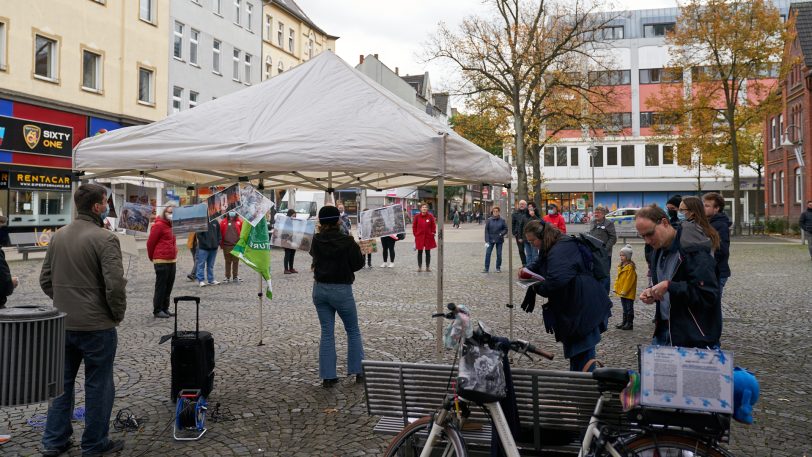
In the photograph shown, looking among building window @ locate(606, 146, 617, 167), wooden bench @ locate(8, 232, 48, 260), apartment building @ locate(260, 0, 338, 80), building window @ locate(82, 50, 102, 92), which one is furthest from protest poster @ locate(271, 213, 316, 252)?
building window @ locate(606, 146, 617, 167)

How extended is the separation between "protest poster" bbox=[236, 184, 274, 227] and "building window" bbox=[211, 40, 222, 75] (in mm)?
34578

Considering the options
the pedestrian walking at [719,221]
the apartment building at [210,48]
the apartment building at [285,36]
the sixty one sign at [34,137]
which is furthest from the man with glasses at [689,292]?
the apartment building at [285,36]

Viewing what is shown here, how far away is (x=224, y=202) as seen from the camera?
696 centimetres

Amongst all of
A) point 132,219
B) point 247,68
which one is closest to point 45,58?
point 247,68

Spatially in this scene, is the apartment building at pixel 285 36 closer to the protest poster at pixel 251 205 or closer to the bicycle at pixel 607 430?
the protest poster at pixel 251 205

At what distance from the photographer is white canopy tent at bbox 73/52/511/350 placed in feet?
19.2

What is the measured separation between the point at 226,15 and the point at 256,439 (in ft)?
129

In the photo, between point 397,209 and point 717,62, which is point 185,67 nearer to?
point 717,62

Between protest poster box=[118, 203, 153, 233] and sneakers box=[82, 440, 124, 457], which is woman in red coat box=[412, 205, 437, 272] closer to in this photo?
protest poster box=[118, 203, 153, 233]

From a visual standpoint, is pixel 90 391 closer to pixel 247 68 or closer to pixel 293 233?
pixel 293 233

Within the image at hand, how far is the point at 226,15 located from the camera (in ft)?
132

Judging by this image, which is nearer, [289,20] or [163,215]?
[163,215]

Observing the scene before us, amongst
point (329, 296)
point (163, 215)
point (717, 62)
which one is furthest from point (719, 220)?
point (717, 62)

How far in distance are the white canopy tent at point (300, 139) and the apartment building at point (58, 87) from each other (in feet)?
70.2
